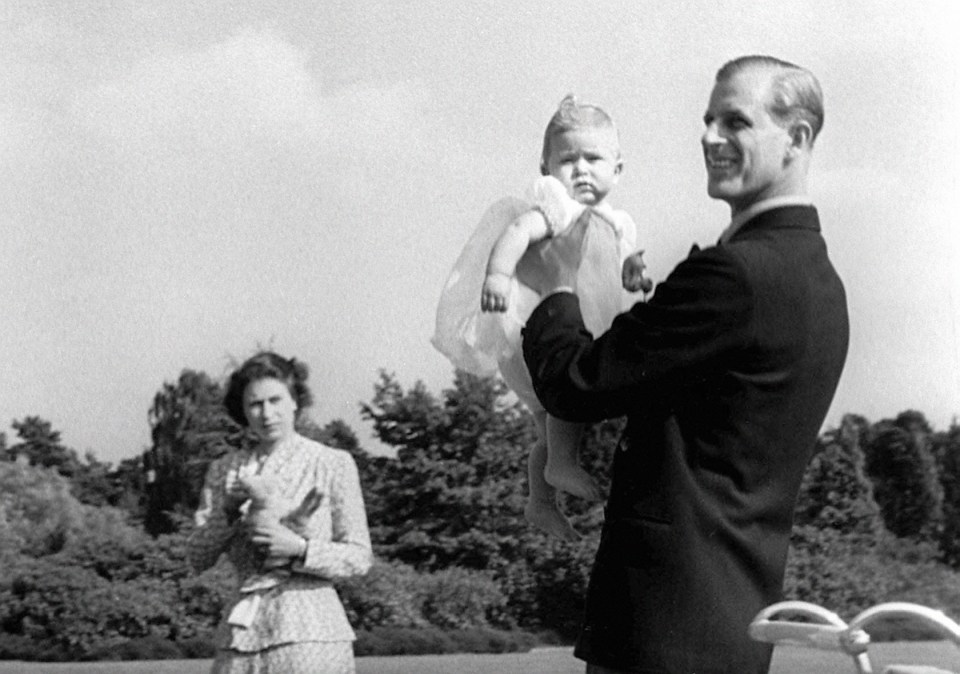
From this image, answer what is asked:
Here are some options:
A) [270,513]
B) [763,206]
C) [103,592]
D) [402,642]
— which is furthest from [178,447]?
[763,206]

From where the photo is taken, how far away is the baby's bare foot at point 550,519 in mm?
2510

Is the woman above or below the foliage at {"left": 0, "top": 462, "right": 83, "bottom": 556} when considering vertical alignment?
→ below

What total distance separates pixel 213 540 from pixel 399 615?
7.69 m

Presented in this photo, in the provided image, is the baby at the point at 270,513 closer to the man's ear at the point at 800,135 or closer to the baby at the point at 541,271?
the baby at the point at 541,271

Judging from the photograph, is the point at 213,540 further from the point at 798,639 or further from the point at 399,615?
the point at 399,615

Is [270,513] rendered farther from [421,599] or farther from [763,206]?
[421,599]

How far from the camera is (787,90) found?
1966 mm

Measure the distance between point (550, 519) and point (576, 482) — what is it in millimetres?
146

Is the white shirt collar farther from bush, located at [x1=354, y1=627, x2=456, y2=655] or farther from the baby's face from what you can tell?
bush, located at [x1=354, y1=627, x2=456, y2=655]

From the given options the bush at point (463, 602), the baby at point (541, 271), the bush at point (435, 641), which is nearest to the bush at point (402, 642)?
the bush at point (435, 641)

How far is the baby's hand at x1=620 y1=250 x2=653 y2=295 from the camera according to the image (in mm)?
2252

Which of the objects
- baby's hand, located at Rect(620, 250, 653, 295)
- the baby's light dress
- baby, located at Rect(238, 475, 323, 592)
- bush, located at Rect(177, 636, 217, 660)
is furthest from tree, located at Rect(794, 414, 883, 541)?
baby's hand, located at Rect(620, 250, 653, 295)

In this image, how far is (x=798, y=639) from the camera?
1.33m

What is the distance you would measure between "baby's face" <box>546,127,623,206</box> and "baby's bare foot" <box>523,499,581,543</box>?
491 millimetres
